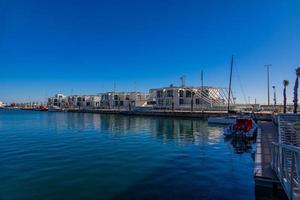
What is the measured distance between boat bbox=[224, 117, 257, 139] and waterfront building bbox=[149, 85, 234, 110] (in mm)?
52175

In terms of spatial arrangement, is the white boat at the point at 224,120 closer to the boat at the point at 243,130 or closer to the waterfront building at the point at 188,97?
the boat at the point at 243,130

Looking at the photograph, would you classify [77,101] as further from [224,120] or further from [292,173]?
[292,173]

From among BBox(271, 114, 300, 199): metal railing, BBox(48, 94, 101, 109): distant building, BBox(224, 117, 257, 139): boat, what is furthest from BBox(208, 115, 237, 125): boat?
BBox(48, 94, 101, 109): distant building

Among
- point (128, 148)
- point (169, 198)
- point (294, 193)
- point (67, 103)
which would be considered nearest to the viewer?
point (294, 193)

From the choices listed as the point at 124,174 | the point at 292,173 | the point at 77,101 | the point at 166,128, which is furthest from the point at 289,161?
the point at 77,101

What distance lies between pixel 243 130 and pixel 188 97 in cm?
6328

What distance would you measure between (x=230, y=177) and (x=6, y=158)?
1578 centimetres

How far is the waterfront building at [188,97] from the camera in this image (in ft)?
291

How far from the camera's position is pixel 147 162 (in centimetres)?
1644

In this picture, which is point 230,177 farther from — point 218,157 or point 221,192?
point 218,157

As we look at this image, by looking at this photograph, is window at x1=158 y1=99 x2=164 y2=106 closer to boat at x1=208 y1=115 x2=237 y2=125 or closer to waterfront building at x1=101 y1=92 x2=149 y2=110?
waterfront building at x1=101 y1=92 x2=149 y2=110

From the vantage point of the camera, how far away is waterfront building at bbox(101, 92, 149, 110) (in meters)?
122

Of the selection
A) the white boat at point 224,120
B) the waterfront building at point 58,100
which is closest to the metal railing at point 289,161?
the white boat at point 224,120

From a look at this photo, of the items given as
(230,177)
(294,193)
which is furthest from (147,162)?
(294,193)
